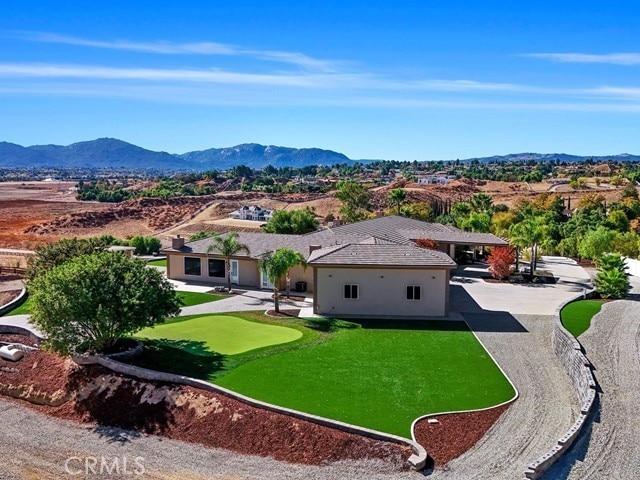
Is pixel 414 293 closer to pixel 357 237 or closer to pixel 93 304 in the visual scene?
pixel 357 237

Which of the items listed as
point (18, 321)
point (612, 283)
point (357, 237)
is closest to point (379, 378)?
point (357, 237)

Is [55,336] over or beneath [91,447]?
over

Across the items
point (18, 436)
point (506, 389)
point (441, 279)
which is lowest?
point (18, 436)

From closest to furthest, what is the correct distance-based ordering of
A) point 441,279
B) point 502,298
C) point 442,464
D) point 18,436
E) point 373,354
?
point 442,464, point 18,436, point 373,354, point 441,279, point 502,298

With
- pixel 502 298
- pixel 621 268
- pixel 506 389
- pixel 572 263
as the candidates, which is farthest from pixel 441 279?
pixel 572 263

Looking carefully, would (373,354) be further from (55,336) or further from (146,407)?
(55,336)

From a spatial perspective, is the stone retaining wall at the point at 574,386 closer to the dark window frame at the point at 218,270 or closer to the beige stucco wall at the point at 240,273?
the beige stucco wall at the point at 240,273

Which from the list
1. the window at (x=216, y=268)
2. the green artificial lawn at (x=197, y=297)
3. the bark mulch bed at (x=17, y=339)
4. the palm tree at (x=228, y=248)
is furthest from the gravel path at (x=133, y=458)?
the window at (x=216, y=268)
